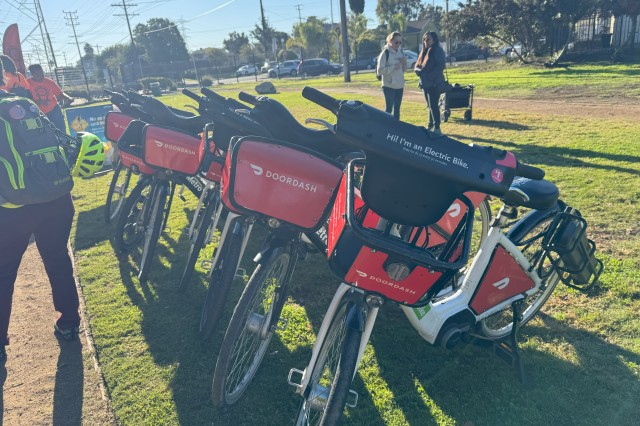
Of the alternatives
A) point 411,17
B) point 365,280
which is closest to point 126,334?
point 365,280

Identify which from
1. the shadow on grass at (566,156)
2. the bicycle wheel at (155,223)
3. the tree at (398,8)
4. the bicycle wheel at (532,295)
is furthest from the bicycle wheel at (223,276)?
the tree at (398,8)

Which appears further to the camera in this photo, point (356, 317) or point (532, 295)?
point (532, 295)

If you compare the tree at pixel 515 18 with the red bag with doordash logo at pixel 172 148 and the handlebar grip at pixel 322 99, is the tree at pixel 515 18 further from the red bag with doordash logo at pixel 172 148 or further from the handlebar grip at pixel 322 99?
the handlebar grip at pixel 322 99

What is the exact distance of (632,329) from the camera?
322cm

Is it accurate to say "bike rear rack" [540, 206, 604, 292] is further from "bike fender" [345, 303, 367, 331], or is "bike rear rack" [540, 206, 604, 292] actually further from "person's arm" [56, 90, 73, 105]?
"person's arm" [56, 90, 73, 105]

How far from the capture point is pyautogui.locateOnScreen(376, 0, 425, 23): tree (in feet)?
224

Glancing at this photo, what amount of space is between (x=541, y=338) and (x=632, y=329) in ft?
1.97

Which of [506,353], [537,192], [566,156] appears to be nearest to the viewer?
[537,192]

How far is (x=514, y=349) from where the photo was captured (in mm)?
2975

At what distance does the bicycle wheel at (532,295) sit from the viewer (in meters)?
3.08

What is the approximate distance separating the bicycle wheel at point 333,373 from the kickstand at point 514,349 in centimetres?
126

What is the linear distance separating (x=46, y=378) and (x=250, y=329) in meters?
1.65

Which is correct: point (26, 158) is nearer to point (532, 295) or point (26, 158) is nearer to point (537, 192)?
point (537, 192)

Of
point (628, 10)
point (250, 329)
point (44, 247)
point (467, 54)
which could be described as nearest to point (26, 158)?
point (44, 247)
